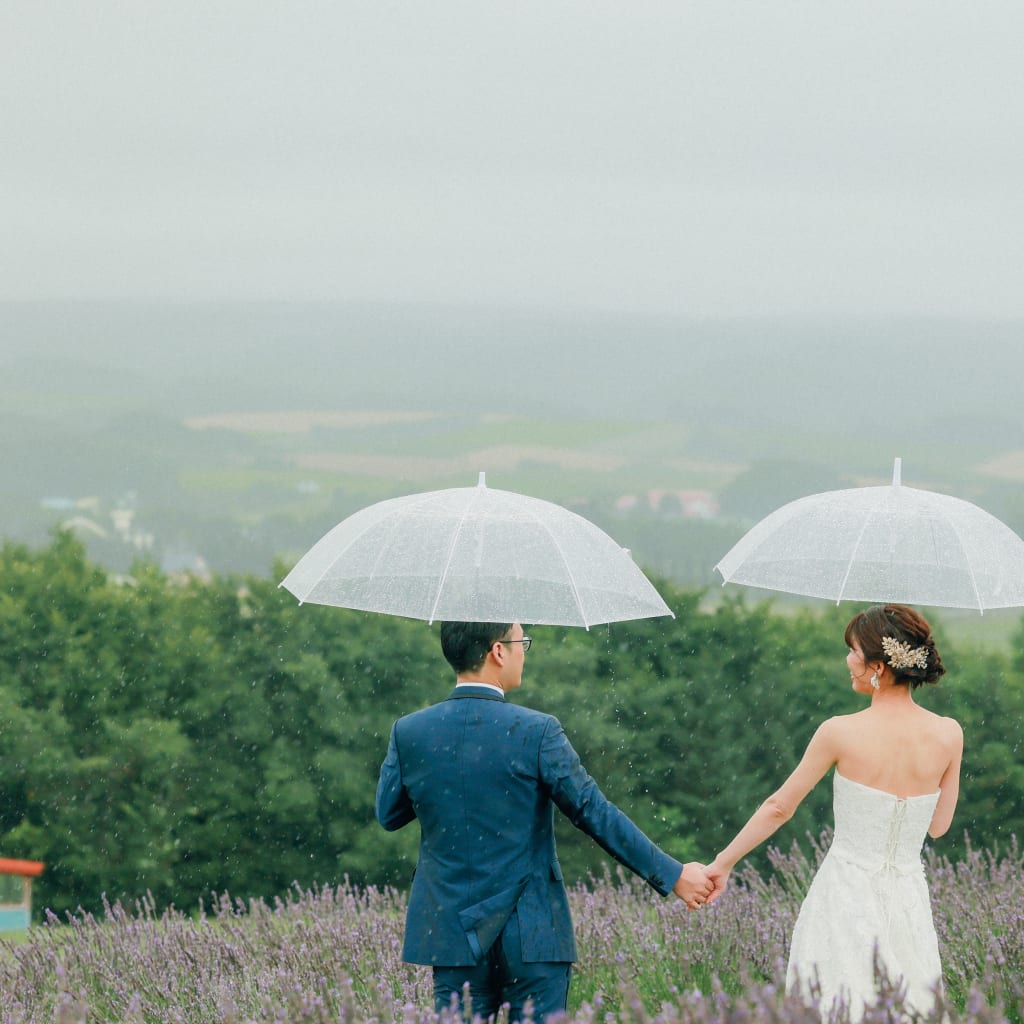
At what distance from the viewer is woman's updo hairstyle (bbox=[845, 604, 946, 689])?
12.5 feet

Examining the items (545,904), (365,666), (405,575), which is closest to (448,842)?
(545,904)

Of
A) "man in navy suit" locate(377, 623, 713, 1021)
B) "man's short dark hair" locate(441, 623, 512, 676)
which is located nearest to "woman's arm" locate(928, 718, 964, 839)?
"man in navy suit" locate(377, 623, 713, 1021)

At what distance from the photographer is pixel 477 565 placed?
12.4 ft

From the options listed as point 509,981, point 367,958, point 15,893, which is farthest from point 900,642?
point 15,893

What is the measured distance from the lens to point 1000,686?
27.1 ft

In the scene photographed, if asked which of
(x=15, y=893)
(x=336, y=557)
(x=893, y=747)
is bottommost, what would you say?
(x=15, y=893)

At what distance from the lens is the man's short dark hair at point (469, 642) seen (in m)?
3.51

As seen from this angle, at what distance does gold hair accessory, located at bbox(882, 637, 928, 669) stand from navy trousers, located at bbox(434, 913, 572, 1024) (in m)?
1.22

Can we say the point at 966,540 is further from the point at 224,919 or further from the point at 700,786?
the point at 700,786

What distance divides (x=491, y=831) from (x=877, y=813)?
117cm

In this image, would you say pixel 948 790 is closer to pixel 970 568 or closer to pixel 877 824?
pixel 877 824

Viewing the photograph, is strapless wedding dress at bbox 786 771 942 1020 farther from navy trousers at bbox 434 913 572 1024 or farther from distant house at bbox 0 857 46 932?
distant house at bbox 0 857 46 932

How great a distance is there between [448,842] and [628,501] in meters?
22.6

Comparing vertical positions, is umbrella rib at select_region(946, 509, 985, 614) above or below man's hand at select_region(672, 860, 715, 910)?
above
